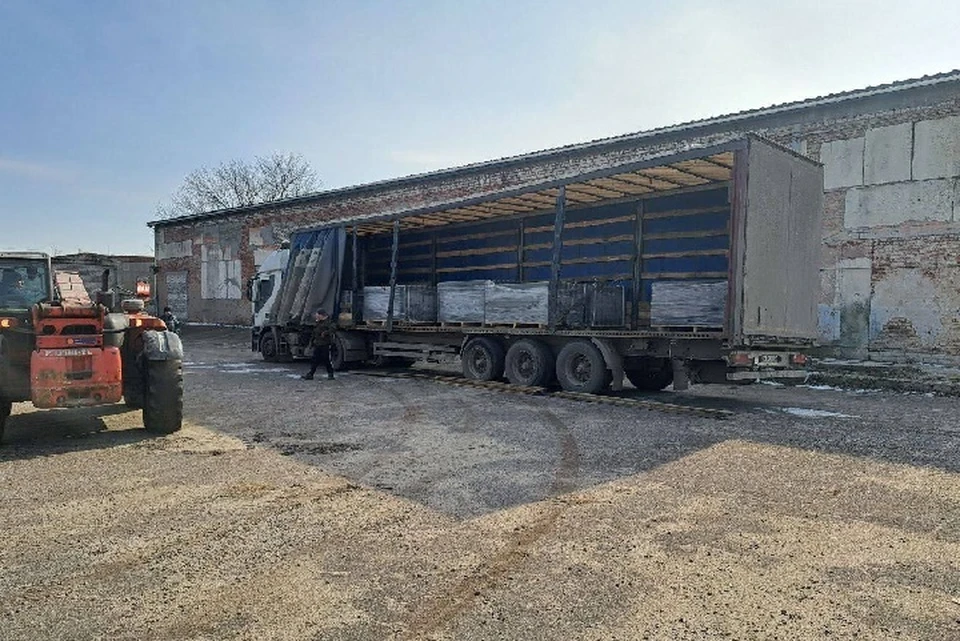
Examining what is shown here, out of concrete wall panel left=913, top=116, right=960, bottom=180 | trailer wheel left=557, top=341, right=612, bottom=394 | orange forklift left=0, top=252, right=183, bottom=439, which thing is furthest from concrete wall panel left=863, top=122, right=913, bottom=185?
orange forklift left=0, top=252, right=183, bottom=439

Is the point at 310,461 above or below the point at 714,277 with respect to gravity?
below

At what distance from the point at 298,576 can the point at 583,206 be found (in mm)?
10165

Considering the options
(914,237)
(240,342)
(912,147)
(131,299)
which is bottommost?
(240,342)

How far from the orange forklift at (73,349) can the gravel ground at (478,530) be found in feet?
1.71

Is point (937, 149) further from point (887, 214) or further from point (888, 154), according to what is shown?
point (887, 214)

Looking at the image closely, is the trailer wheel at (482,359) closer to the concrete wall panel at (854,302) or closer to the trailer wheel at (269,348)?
the trailer wheel at (269,348)

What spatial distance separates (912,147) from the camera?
44.0 ft

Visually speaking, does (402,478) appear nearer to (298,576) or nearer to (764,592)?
(298,576)

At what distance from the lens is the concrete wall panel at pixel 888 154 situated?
13.5m

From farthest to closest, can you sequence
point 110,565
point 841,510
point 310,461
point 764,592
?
point 310,461 < point 841,510 < point 110,565 < point 764,592

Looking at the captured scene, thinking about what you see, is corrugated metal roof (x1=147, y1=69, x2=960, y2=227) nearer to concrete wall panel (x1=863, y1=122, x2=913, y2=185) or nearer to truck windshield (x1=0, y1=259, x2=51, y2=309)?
concrete wall panel (x1=863, y1=122, x2=913, y2=185)

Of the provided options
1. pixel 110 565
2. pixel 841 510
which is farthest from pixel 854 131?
pixel 110 565

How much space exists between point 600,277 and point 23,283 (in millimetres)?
8911

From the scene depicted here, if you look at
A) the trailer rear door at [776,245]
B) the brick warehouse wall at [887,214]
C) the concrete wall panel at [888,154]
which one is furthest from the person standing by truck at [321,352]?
the concrete wall panel at [888,154]
